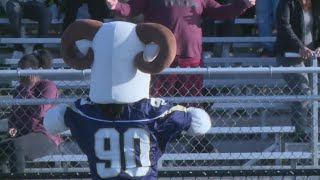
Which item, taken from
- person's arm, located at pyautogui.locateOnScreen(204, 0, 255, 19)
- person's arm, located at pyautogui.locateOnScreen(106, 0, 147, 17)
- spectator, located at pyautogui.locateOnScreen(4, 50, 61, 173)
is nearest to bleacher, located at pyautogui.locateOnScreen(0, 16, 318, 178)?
spectator, located at pyautogui.locateOnScreen(4, 50, 61, 173)

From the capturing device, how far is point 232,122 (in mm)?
7352

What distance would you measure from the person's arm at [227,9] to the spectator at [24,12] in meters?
3.00

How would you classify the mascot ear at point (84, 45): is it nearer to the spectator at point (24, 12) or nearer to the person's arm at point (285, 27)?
the person's arm at point (285, 27)

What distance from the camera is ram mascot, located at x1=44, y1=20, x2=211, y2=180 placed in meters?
4.16

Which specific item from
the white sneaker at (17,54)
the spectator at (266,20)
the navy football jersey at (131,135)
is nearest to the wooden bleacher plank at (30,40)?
the white sneaker at (17,54)

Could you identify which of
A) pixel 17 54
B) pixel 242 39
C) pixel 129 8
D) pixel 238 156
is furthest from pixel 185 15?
pixel 17 54

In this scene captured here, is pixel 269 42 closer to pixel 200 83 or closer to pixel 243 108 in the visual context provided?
pixel 243 108

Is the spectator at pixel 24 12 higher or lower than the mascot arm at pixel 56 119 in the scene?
lower

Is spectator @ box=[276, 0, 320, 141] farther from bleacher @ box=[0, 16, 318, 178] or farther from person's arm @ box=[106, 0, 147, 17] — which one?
person's arm @ box=[106, 0, 147, 17]

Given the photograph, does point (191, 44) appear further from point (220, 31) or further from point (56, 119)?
point (220, 31)

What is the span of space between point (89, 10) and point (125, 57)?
5009mm

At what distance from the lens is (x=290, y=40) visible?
7.17 metres

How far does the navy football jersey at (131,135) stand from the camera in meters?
4.20

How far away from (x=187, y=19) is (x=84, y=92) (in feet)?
3.12
